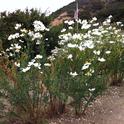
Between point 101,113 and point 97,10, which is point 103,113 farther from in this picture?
point 97,10

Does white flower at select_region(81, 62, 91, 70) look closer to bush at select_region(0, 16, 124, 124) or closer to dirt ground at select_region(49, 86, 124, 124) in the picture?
bush at select_region(0, 16, 124, 124)

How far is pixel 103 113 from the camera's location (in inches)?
322

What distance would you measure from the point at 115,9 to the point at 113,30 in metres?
16.3

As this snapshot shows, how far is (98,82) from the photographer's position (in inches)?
308

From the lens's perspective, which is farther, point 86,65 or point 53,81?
point 86,65

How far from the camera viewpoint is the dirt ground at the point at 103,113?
7789mm

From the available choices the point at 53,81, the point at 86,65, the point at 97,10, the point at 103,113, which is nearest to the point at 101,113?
the point at 103,113

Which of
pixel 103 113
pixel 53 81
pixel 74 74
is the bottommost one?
pixel 103 113

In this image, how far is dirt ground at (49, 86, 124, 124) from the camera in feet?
25.6

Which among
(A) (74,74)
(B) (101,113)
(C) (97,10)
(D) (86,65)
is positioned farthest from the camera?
(C) (97,10)

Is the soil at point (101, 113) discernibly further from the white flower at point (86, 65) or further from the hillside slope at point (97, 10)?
the hillside slope at point (97, 10)

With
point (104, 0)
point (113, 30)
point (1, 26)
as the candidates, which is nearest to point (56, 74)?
point (113, 30)

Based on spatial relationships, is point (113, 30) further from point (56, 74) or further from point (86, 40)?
point (56, 74)

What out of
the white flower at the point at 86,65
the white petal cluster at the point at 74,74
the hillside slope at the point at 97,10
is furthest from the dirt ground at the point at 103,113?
the hillside slope at the point at 97,10
